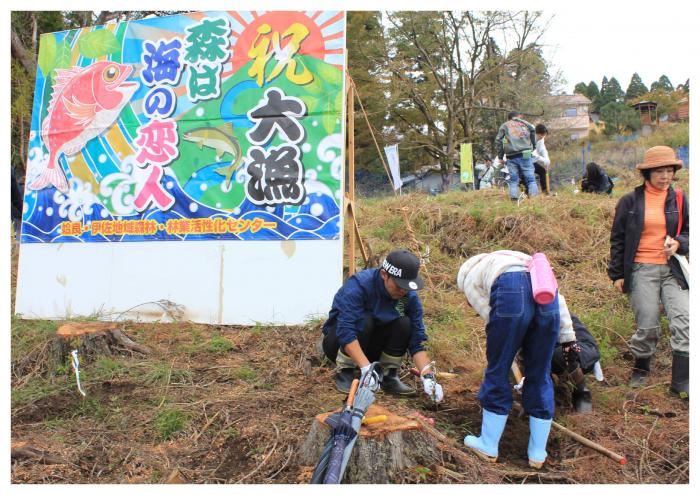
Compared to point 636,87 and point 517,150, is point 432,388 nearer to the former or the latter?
point 517,150

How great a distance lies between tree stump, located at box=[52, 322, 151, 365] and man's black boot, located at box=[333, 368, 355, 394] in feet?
6.12

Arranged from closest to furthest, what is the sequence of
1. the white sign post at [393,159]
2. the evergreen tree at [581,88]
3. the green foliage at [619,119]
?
the white sign post at [393,159] < the green foliage at [619,119] < the evergreen tree at [581,88]

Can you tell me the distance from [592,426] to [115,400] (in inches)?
122

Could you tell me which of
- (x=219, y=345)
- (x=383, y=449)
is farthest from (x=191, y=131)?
(x=383, y=449)

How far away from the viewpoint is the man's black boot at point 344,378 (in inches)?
142

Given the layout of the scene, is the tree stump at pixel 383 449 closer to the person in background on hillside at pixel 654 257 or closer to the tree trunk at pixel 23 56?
the person in background on hillside at pixel 654 257

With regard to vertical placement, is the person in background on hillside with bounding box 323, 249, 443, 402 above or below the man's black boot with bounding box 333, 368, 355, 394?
above

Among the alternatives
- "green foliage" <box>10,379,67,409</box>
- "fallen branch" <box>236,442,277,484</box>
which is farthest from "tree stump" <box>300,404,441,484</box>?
"green foliage" <box>10,379,67,409</box>

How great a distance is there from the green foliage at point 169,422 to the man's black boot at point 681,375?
321cm

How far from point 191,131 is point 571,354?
13.7 feet

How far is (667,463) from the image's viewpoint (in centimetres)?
274

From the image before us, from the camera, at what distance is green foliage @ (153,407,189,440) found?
3.15m

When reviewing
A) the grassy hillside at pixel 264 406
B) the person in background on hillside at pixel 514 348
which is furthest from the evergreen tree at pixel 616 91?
the person in background on hillside at pixel 514 348

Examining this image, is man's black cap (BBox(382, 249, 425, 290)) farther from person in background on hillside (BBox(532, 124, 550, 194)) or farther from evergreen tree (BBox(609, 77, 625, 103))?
evergreen tree (BBox(609, 77, 625, 103))
